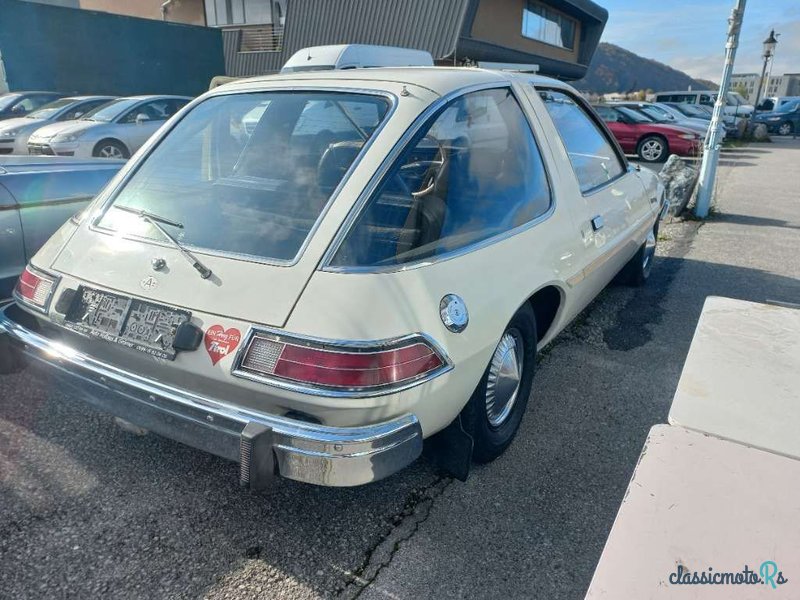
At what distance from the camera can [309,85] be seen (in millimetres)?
2699

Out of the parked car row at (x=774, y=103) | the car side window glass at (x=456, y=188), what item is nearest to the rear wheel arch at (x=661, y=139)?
the car side window glass at (x=456, y=188)

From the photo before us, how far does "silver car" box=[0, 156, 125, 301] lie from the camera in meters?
3.35

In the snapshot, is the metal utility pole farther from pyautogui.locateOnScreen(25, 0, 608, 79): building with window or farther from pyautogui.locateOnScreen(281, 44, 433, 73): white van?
pyautogui.locateOnScreen(25, 0, 608, 79): building with window

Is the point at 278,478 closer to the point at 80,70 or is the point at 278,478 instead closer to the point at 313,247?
the point at 313,247

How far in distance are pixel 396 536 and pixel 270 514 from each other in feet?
1.70

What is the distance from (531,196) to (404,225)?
0.91m

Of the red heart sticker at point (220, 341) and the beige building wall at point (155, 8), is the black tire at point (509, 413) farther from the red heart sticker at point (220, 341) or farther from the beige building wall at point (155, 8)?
the beige building wall at point (155, 8)

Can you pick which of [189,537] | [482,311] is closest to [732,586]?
[482,311]

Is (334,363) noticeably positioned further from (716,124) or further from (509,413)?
(716,124)

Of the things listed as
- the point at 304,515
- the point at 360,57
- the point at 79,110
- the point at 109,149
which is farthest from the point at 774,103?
the point at 304,515

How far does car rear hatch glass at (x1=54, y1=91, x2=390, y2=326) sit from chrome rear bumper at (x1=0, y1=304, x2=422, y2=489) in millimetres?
325

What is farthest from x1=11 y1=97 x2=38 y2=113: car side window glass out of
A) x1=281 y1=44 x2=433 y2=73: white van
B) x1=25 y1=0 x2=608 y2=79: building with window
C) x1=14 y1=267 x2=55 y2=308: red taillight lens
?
x1=14 y1=267 x2=55 y2=308: red taillight lens

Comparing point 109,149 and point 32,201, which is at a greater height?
point 32,201

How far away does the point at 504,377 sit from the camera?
265 centimetres
